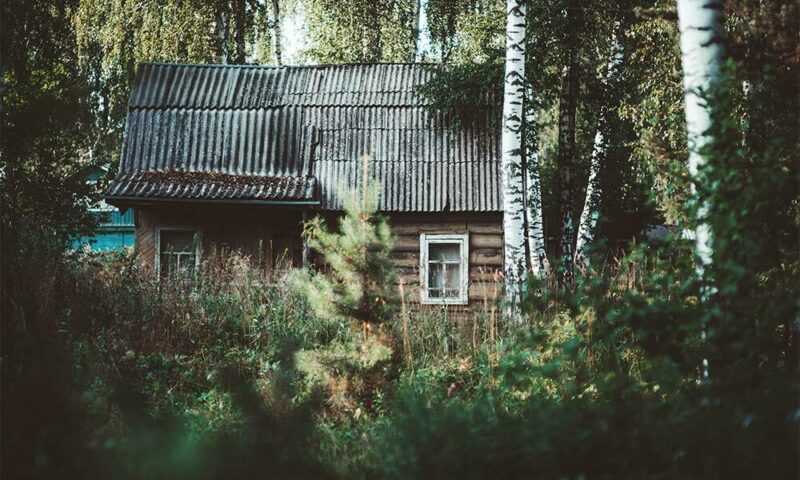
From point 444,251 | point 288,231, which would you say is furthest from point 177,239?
point 444,251

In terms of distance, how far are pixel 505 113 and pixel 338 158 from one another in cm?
427

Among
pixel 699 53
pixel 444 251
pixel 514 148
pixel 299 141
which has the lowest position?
pixel 444 251

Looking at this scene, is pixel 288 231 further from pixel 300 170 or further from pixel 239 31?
pixel 239 31

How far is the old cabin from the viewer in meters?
13.3

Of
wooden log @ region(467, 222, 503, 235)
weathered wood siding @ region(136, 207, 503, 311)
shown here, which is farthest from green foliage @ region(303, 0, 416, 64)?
wooden log @ region(467, 222, 503, 235)

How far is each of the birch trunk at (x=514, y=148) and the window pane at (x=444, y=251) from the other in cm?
306

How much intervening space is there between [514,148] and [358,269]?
16.3ft

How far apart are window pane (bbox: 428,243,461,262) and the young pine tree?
7.14 meters

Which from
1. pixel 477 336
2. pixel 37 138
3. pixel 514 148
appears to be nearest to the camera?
pixel 477 336

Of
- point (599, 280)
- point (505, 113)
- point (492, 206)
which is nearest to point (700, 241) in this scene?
point (599, 280)

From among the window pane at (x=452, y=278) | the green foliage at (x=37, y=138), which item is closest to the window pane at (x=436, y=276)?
the window pane at (x=452, y=278)

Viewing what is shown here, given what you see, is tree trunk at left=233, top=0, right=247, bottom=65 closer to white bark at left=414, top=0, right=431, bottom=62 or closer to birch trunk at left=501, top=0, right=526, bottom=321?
white bark at left=414, top=0, right=431, bottom=62

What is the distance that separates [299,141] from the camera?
46.3 feet

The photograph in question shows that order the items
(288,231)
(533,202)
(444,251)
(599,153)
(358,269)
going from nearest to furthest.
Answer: (358,269), (533,202), (444,251), (288,231), (599,153)
